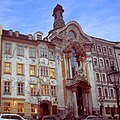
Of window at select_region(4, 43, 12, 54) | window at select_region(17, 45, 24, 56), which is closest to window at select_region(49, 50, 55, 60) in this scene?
window at select_region(17, 45, 24, 56)

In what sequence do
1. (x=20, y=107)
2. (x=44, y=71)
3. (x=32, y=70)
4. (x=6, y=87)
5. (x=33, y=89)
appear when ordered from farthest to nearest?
(x=44, y=71), (x=32, y=70), (x=33, y=89), (x=20, y=107), (x=6, y=87)

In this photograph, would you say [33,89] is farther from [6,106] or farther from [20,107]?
[6,106]

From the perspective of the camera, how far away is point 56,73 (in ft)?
124

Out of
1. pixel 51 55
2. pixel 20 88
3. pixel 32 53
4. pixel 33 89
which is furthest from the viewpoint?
pixel 51 55

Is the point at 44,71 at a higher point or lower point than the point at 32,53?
lower

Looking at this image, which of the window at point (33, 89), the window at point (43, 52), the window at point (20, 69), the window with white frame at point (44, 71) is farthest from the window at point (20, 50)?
the window at point (33, 89)

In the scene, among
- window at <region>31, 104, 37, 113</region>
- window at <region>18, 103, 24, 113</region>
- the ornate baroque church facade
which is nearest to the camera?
window at <region>18, 103, 24, 113</region>

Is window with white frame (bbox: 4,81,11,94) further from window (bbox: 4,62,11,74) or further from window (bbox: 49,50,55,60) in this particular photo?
window (bbox: 49,50,55,60)

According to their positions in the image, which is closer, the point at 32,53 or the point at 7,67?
the point at 7,67

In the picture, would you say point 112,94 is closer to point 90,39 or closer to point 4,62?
point 90,39

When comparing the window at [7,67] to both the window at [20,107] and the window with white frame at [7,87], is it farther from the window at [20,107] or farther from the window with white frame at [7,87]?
the window at [20,107]

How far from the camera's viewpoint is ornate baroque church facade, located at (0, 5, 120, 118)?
33.2 m

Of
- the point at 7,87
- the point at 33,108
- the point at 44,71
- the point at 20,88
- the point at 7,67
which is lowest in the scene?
the point at 33,108

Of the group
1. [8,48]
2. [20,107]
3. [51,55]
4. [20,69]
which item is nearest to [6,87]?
[20,107]
